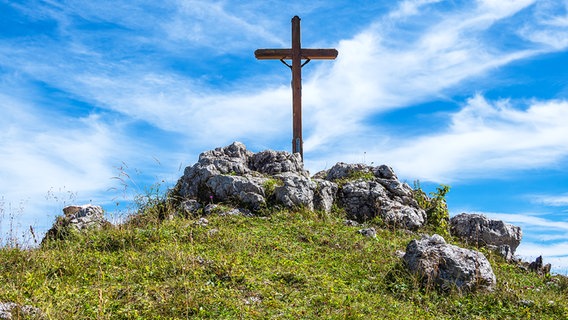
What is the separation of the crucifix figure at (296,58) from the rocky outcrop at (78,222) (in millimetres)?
8528

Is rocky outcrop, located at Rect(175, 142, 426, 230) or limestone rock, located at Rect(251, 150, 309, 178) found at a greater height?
limestone rock, located at Rect(251, 150, 309, 178)

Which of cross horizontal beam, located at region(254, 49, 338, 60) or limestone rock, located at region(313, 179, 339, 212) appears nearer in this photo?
limestone rock, located at region(313, 179, 339, 212)

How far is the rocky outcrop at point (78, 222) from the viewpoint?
619 inches

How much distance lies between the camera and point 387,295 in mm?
11328

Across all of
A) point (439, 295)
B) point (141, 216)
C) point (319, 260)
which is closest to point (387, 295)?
point (439, 295)

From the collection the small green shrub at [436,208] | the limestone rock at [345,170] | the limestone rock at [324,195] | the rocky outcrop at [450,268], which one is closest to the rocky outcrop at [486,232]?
the small green shrub at [436,208]

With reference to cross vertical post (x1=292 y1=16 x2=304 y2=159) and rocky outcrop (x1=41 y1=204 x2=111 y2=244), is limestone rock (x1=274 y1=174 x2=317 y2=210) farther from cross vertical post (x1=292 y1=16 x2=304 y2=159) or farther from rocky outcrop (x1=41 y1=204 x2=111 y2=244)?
rocky outcrop (x1=41 y1=204 x2=111 y2=244)

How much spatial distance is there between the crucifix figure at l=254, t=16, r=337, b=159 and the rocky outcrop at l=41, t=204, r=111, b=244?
8.53 m

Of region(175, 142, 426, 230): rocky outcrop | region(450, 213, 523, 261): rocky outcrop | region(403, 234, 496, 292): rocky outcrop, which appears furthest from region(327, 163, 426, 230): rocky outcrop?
region(403, 234, 496, 292): rocky outcrop

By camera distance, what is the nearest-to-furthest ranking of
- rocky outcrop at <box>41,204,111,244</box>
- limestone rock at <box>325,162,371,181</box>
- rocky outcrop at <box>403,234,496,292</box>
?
rocky outcrop at <box>403,234,496,292</box> → rocky outcrop at <box>41,204,111,244</box> → limestone rock at <box>325,162,371,181</box>

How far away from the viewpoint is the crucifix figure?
74.3ft

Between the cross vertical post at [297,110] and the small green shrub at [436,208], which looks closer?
the small green shrub at [436,208]

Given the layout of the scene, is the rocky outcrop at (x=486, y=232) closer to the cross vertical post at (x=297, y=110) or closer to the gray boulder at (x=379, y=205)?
the gray boulder at (x=379, y=205)

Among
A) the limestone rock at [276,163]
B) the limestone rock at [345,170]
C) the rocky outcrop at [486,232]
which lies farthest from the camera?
the limestone rock at [345,170]
